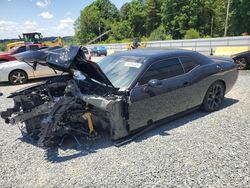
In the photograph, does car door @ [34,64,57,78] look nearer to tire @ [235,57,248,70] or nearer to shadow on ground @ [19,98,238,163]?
shadow on ground @ [19,98,238,163]

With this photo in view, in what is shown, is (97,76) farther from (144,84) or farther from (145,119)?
(145,119)

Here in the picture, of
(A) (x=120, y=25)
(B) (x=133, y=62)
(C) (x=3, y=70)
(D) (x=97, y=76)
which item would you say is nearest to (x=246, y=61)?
(B) (x=133, y=62)

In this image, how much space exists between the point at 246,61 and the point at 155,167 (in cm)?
925

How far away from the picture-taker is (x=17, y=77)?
32.9ft

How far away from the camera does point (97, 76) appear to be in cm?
409

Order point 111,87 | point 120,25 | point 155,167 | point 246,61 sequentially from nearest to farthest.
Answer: point 155,167, point 111,87, point 246,61, point 120,25

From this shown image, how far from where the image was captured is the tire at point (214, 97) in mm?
5332

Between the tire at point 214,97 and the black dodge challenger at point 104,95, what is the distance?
0.45 metres

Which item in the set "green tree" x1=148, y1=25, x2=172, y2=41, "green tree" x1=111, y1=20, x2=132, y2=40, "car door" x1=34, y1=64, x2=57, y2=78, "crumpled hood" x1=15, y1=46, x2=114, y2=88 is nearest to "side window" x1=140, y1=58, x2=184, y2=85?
"crumpled hood" x1=15, y1=46, x2=114, y2=88

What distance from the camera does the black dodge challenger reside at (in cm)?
379

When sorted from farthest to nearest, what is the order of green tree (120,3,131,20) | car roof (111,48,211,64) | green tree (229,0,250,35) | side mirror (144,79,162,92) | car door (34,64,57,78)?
green tree (120,3,131,20), green tree (229,0,250,35), car door (34,64,57,78), car roof (111,48,211,64), side mirror (144,79,162,92)

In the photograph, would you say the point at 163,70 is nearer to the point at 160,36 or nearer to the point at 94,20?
the point at 160,36

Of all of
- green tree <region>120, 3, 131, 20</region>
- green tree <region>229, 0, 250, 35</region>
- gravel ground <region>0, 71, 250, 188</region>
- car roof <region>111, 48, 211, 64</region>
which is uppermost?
green tree <region>120, 3, 131, 20</region>

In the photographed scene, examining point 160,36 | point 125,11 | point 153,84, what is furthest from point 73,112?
point 125,11
